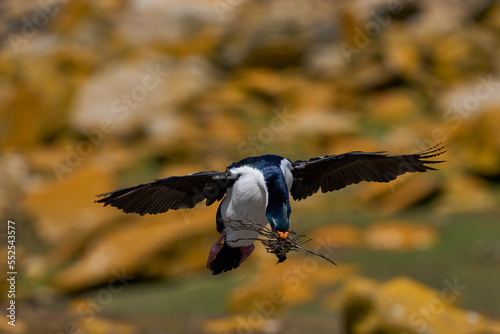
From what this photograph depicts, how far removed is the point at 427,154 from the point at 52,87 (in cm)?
2248

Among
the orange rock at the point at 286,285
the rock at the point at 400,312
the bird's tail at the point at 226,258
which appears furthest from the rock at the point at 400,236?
the bird's tail at the point at 226,258

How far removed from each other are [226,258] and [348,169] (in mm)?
490

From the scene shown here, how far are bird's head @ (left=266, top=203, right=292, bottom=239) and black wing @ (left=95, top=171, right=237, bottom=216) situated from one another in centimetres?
17

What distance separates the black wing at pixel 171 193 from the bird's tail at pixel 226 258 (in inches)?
5.8

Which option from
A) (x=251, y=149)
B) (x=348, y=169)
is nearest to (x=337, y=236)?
(x=251, y=149)

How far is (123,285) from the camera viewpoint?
1185 cm

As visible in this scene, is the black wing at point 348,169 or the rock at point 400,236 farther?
the rock at point 400,236

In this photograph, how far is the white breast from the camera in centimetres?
164

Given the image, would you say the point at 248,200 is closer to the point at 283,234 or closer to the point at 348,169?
the point at 283,234

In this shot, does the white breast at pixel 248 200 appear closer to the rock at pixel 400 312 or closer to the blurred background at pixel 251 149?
the blurred background at pixel 251 149

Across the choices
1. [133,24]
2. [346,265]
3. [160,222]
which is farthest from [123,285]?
[133,24]

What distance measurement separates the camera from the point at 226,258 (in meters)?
1.80

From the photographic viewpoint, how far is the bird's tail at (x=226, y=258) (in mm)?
1774

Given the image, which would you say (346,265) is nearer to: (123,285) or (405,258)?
(405,258)
